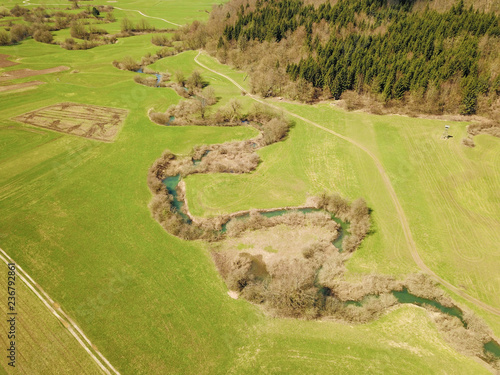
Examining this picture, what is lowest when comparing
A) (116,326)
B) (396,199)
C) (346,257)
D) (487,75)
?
(116,326)

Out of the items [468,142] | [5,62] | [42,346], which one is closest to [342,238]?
[42,346]

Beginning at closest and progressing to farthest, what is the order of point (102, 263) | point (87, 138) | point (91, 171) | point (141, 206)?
point (102, 263) → point (141, 206) → point (91, 171) → point (87, 138)

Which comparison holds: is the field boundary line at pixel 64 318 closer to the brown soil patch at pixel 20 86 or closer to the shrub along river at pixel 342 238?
the shrub along river at pixel 342 238

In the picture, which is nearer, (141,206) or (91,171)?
(141,206)

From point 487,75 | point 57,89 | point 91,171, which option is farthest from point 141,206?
point 487,75

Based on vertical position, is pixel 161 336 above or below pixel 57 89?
below

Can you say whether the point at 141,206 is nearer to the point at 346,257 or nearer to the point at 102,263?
the point at 102,263
